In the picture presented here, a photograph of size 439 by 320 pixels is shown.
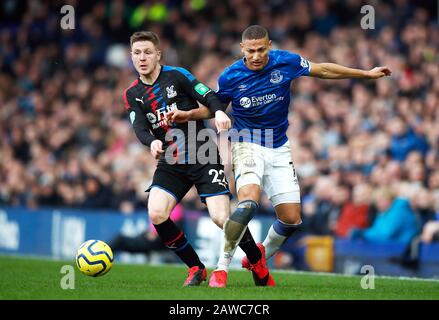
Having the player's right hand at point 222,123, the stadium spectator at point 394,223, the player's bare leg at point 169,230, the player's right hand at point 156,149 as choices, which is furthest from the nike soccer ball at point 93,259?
the stadium spectator at point 394,223

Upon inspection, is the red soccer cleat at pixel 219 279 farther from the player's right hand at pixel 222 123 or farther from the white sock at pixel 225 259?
the player's right hand at pixel 222 123

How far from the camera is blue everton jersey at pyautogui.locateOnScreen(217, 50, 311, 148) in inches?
356

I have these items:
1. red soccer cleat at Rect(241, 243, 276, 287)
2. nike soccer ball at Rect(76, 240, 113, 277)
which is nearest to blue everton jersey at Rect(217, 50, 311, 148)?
red soccer cleat at Rect(241, 243, 276, 287)

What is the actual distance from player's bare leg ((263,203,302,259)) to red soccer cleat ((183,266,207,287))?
843 millimetres

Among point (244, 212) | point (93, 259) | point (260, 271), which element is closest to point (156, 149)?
point (244, 212)

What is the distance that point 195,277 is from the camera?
8.98 meters

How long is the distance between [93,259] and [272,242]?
→ 193 cm

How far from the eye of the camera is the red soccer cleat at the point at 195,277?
893cm

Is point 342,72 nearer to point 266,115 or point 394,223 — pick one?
point 266,115

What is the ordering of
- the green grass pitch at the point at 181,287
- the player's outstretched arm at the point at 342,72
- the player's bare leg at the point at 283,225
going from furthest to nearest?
1. the player's bare leg at the point at 283,225
2. the player's outstretched arm at the point at 342,72
3. the green grass pitch at the point at 181,287

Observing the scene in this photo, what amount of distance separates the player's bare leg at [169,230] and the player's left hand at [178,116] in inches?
28.5

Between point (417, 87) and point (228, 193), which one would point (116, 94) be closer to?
point (417, 87)

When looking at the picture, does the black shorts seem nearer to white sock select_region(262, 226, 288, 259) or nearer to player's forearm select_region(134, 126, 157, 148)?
player's forearm select_region(134, 126, 157, 148)

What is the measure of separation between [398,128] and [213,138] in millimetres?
6311
